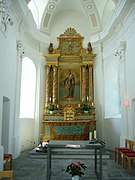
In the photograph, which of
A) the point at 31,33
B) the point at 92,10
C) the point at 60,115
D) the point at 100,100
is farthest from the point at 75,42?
the point at 60,115

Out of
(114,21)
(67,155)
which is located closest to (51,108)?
(67,155)

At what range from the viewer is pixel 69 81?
478 inches

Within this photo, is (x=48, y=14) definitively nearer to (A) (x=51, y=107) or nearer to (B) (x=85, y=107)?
(A) (x=51, y=107)

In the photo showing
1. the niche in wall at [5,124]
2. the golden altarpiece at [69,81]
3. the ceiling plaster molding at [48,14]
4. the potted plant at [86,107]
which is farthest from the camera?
the ceiling plaster molding at [48,14]

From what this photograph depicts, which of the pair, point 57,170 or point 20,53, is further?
point 20,53

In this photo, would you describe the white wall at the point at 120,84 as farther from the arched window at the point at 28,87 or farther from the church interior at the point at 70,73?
the arched window at the point at 28,87

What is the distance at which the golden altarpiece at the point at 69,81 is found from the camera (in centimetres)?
1111

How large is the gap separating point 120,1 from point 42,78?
5981 mm

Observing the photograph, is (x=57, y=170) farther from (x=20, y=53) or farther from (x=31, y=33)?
(x=31, y=33)

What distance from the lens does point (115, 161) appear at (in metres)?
7.88

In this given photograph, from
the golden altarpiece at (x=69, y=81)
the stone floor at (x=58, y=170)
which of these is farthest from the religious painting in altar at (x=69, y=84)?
the stone floor at (x=58, y=170)

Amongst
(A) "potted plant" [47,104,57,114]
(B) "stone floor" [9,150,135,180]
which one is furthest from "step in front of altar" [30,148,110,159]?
(A) "potted plant" [47,104,57,114]

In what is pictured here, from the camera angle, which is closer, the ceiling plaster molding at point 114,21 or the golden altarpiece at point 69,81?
the ceiling plaster molding at point 114,21

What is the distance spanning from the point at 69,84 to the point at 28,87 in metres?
2.37
